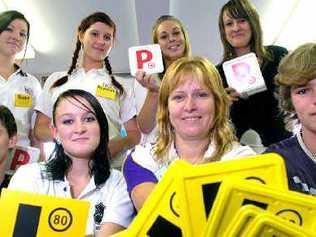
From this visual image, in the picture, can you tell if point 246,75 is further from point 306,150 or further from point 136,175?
point 136,175

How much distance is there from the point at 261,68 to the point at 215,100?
1.63ft

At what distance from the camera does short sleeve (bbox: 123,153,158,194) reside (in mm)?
1277

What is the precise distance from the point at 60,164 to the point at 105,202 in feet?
0.65

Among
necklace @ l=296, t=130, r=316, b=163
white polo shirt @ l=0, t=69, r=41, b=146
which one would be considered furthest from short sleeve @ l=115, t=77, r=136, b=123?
necklace @ l=296, t=130, r=316, b=163

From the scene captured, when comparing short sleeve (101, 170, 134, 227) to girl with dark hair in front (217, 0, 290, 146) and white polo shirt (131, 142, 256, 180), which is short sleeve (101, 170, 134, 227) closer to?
white polo shirt (131, 142, 256, 180)

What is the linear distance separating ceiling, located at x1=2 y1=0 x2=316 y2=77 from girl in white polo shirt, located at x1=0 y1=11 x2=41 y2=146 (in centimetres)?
189

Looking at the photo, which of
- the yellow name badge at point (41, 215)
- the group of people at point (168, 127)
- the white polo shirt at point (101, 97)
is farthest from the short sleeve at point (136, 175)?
the white polo shirt at point (101, 97)

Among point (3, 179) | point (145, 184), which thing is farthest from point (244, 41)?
point (3, 179)

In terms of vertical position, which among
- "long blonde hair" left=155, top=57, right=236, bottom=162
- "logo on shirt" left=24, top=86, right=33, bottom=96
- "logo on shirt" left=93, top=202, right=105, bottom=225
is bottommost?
"logo on shirt" left=93, top=202, right=105, bottom=225

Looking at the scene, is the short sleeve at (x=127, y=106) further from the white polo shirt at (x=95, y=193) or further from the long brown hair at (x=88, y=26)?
the white polo shirt at (x=95, y=193)

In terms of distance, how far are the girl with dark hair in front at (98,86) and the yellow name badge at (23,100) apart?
7 centimetres

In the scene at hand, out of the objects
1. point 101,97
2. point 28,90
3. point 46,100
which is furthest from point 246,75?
point 28,90

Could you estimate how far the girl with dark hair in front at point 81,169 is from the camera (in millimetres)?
1311

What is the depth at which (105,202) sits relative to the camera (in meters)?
1.31
